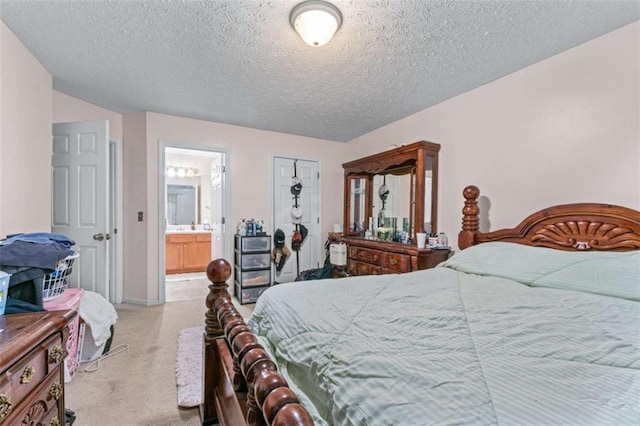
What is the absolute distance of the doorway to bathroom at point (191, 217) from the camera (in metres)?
3.87

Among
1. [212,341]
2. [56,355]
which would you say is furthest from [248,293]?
[56,355]

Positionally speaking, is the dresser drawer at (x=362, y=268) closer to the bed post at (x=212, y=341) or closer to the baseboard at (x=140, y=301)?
the bed post at (x=212, y=341)

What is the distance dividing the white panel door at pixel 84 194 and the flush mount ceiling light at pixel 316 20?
223 cm

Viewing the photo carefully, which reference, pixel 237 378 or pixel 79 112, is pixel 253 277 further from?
pixel 237 378

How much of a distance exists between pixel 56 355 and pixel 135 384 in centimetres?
101

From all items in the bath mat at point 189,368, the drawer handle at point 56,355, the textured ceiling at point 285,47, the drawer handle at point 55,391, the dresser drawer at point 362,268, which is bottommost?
the bath mat at point 189,368

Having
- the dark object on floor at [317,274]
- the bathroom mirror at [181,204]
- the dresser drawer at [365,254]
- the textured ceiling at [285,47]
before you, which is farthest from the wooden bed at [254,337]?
the bathroom mirror at [181,204]

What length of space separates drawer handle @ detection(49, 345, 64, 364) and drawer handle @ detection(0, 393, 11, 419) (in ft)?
0.88

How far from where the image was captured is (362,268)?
3.31m

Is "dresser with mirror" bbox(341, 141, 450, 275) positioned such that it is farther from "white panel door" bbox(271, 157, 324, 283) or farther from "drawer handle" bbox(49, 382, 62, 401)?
"drawer handle" bbox(49, 382, 62, 401)

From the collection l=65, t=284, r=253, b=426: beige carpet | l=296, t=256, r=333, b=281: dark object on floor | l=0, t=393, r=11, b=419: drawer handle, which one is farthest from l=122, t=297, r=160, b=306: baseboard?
l=0, t=393, r=11, b=419: drawer handle

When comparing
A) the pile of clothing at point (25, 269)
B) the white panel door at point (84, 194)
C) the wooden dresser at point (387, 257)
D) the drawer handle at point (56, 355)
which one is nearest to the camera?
the drawer handle at point (56, 355)

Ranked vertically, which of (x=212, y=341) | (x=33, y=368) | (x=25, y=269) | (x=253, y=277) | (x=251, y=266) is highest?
(x=25, y=269)

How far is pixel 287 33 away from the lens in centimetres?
186
